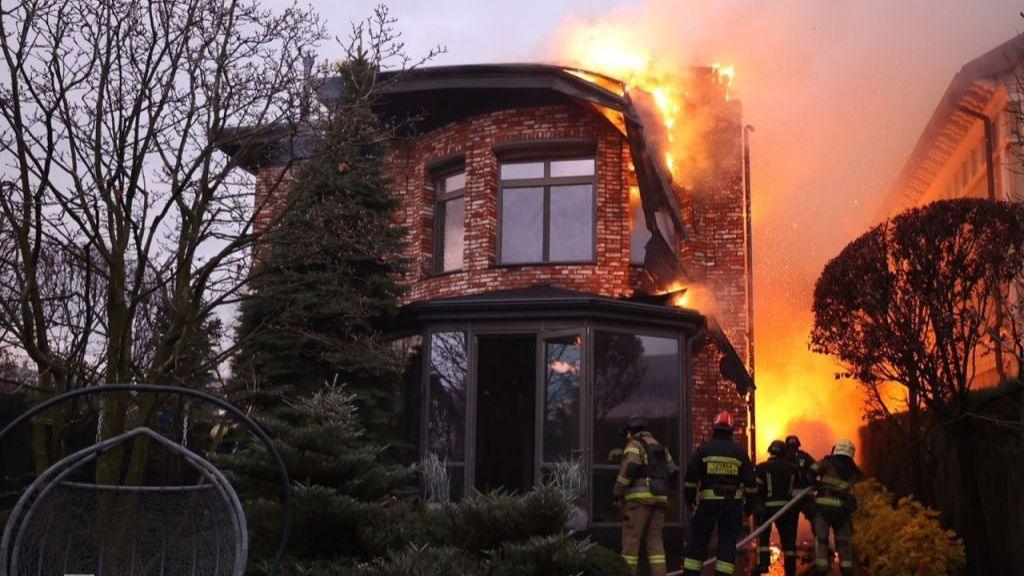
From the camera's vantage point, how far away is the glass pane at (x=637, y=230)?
15.8 m

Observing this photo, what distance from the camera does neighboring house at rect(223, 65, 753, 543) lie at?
14.2 metres

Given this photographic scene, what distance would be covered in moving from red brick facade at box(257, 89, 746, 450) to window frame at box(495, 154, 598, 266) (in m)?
0.11

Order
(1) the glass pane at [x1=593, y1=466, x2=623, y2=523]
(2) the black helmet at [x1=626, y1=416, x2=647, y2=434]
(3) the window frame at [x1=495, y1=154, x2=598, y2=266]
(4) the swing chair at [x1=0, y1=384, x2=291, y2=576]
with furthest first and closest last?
(3) the window frame at [x1=495, y1=154, x2=598, y2=266], (1) the glass pane at [x1=593, y1=466, x2=623, y2=523], (2) the black helmet at [x1=626, y1=416, x2=647, y2=434], (4) the swing chair at [x1=0, y1=384, x2=291, y2=576]

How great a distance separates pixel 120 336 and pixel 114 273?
0.57m

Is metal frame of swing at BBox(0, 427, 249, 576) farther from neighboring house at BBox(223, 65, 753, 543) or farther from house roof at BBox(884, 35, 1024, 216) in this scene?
house roof at BBox(884, 35, 1024, 216)

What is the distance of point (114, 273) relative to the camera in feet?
27.9

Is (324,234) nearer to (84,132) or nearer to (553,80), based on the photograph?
(84,132)

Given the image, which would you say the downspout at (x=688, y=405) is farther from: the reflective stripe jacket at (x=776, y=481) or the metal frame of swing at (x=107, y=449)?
the metal frame of swing at (x=107, y=449)

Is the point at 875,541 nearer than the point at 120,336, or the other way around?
the point at 120,336

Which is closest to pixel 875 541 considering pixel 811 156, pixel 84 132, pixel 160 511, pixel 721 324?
pixel 721 324

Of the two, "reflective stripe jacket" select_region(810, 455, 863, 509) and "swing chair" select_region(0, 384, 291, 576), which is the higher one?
"reflective stripe jacket" select_region(810, 455, 863, 509)

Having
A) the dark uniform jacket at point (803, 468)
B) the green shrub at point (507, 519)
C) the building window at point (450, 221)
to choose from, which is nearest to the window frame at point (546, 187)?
the building window at point (450, 221)

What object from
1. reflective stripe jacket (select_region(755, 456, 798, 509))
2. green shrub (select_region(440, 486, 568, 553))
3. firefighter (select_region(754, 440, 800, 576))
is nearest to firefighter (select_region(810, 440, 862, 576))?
firefighter (select_region(754, 440, 800, 576))

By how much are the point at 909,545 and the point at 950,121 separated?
1661 centimetres
